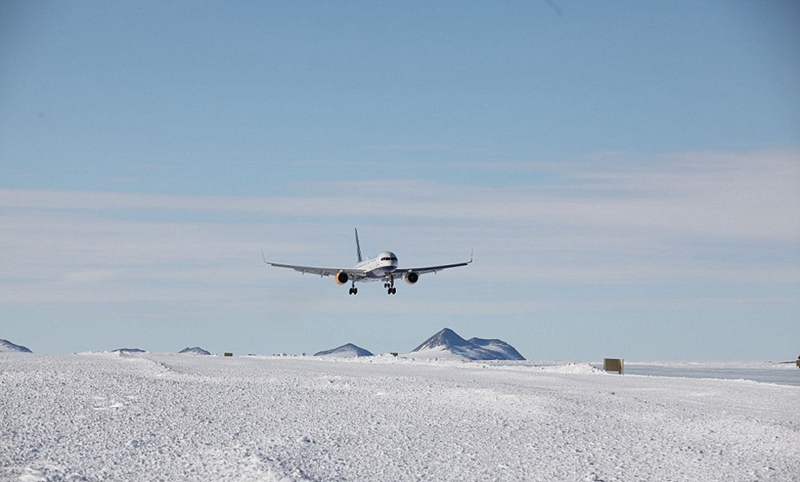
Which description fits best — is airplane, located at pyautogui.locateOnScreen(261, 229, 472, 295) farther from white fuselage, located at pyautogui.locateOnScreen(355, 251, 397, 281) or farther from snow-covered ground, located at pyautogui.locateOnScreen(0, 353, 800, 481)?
snow-covered ground, located at pyautogui.locateOnScreen(0, 353, 800, 481)

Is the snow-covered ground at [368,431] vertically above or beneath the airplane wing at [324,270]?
beneath

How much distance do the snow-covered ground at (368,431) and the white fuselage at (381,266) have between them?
4697cm

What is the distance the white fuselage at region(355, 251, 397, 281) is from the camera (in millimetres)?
74250

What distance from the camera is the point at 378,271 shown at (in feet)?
249

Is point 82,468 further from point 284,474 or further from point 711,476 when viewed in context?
Result: point 711,476

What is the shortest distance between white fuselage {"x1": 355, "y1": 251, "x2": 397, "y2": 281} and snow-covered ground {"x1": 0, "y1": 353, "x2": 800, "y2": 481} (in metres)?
47.0

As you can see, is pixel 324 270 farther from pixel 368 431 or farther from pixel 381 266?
pixel 368 431

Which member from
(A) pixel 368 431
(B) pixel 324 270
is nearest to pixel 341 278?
(B) pixel 324 270

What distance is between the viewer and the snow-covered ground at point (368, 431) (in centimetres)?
1568

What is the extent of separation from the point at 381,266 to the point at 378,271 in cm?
126

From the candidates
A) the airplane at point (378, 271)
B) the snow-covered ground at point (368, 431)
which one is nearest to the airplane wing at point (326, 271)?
the airplane at point (378, 271)

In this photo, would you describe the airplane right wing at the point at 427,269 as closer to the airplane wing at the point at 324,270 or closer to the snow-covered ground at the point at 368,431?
the airplane wing at the point at 324,270

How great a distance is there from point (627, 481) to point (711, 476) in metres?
1.94

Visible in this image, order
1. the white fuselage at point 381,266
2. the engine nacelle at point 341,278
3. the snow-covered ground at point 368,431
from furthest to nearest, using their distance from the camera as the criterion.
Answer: the engine nacelle at point 341,278 → the white fuselage at point 381,266 → the snow-covered ground at point 368,431
